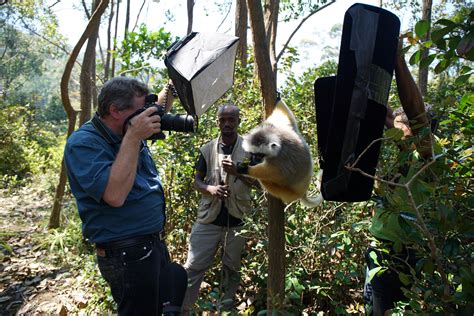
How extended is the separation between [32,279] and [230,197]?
3177 mm

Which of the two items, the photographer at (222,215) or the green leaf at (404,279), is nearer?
the green leaf at (404,279)

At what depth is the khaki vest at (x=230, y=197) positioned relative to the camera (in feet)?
12.8

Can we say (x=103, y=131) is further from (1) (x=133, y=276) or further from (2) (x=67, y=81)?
(2) (x=67, y=81)

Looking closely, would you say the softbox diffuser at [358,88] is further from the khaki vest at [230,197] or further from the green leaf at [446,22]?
the khaki vest at [230,197]

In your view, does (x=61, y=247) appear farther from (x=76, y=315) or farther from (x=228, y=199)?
(x=228, y=199)

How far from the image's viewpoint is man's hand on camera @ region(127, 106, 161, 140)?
224cm

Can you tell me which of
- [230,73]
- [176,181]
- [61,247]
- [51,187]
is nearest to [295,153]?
[230,73]

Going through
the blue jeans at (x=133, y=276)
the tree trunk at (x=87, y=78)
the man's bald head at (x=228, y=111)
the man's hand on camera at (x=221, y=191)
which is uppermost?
the tree trunk at (x=87, y=78)

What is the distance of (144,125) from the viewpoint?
7.38ft

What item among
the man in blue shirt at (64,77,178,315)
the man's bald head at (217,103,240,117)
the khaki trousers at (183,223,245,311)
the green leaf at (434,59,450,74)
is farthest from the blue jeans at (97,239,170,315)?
the green leaf at (434,59,450,74)

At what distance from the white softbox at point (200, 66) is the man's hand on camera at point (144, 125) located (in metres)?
0.30

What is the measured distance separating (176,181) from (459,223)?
3372 millimetres

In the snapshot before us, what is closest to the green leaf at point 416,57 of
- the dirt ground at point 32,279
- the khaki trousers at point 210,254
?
the khaki trousers at point 210,254

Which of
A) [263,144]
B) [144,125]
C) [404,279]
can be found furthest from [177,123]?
[404,279]
